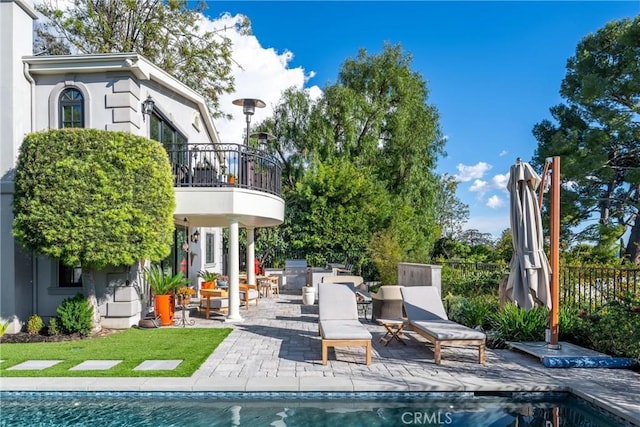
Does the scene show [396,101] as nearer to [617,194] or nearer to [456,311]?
[617,194]

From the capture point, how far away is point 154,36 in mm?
22531

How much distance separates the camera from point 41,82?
34.6 ft

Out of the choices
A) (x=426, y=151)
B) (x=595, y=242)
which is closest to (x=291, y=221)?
(x=426, y=151)

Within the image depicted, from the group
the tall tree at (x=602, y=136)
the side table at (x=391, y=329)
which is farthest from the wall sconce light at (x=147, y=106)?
the tall tree at (x=602, y=136)

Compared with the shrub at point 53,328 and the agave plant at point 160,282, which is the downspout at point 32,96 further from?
the shrub at point 53,328

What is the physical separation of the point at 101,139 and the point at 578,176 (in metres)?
21.1

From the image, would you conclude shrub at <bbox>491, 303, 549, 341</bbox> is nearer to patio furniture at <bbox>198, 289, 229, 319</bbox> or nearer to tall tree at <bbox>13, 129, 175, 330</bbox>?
patio furniture at <bbox>198, 289, 229, 319</bbox>

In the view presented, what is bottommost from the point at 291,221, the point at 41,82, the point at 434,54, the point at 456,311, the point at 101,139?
the point at 456,311

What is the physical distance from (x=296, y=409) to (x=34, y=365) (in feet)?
15.1

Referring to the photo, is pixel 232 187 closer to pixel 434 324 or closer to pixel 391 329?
pixel 391 329

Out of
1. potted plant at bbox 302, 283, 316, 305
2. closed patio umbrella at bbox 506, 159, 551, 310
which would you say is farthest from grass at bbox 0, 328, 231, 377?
closed patio umbrella at bbox 506, 159, 551, 310

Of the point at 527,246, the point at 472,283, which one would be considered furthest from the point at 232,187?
the point at 472,283

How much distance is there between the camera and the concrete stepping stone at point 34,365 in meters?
6.85

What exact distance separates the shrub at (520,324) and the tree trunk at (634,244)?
1726 centimetres
